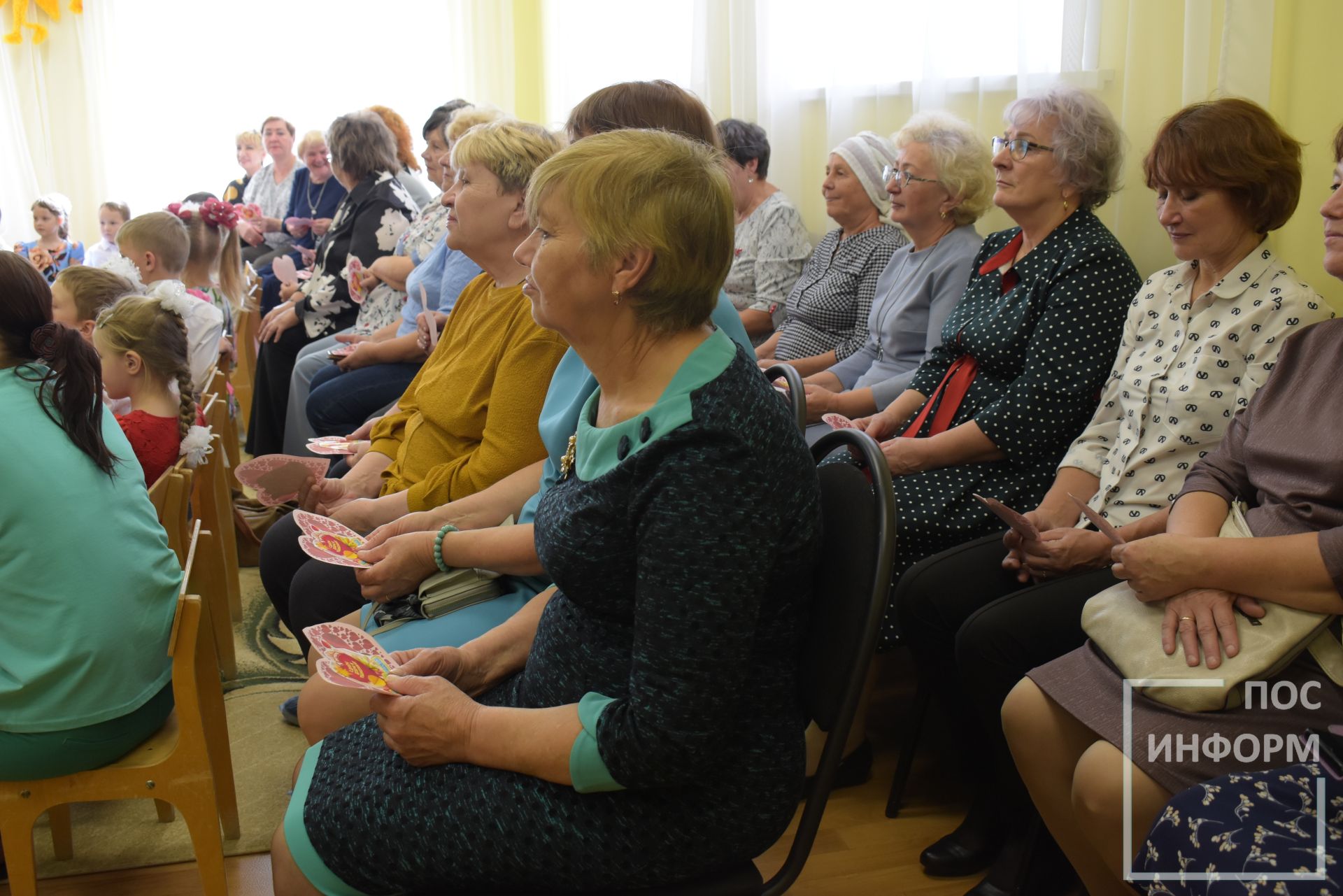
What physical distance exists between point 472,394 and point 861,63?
238 centimetres

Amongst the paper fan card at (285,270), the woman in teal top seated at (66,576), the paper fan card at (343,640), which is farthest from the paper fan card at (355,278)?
the paper fan card at (343,640)

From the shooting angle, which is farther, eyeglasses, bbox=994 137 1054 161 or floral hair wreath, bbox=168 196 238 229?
floral hair wreath, bbox=168 196 238 229

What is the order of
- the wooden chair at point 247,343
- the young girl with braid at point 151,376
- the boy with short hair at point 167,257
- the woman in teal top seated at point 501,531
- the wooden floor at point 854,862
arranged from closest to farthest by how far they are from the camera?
the woman in teal top seated at point 501,531 < the wooden floor at point 854,862 < the young girl with braid at point 151,376 < the boy with short hair at point 167,257 < the wooden chair at point 247,343

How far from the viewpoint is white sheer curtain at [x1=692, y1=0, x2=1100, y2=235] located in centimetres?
308

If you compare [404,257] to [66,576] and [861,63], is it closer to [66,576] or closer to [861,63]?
[861,63]

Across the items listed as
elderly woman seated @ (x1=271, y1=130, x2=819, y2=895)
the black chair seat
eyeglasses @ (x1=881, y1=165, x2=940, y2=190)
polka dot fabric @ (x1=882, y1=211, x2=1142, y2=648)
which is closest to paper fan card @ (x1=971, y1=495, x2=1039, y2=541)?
polka dot fabric @ (x1=882, y1=211, x2=1142, y2=648)

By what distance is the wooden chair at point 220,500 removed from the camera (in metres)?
3.03

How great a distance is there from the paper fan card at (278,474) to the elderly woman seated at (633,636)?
1.06 meters

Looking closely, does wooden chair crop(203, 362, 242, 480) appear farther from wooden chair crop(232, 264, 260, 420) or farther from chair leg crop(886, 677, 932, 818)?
chair leg crop(886, 677, 932, 818)

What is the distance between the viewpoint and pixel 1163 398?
196 cm

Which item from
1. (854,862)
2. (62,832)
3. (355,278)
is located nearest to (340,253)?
(355,278)

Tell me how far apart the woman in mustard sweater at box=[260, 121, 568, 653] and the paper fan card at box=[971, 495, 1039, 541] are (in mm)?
838

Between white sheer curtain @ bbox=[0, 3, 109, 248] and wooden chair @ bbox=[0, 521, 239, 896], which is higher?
white sheer curtain @ bbox=[0, 3, 109, 248]

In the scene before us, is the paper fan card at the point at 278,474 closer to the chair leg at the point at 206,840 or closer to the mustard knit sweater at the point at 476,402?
the mustard knit sweater at the point at 476,402
